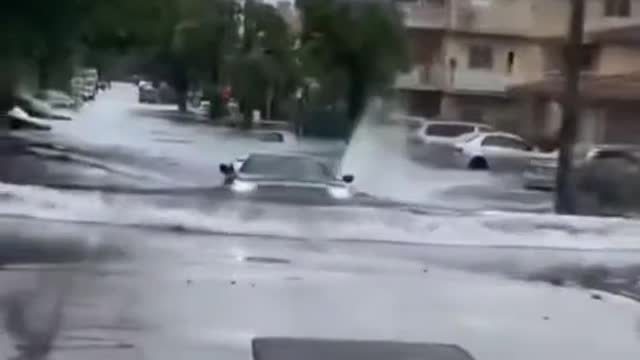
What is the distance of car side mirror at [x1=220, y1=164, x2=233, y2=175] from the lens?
11.2ft

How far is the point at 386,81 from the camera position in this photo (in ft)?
10.5

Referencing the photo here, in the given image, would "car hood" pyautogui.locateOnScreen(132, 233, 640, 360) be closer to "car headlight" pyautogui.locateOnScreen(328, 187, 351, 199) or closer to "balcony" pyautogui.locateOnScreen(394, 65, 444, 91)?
"car headlight" pyautogui.locateOnScreen(328, 187, 351, 199)

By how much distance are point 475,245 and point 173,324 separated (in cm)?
82

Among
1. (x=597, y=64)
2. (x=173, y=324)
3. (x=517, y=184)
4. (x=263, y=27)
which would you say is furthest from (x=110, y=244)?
(x=597, y=64)

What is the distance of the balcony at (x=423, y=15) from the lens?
328cm

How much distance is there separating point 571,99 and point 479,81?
0.21 metres

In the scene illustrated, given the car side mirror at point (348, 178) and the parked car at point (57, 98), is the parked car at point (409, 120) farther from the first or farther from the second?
the parked car at point (57, 98)

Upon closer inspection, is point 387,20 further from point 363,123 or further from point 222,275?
point 222,275

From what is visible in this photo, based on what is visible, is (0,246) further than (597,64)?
Yes

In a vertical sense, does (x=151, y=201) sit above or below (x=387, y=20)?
below

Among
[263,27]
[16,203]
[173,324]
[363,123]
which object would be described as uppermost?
[263,27]

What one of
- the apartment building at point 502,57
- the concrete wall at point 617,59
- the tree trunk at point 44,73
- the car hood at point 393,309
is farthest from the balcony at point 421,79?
the tree trunk at point 44,73

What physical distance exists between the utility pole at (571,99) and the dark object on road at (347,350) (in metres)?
0.50

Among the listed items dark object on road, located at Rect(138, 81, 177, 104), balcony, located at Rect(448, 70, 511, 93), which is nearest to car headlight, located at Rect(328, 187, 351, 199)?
balcony, located at Rect(448, 70, 511, 93)
